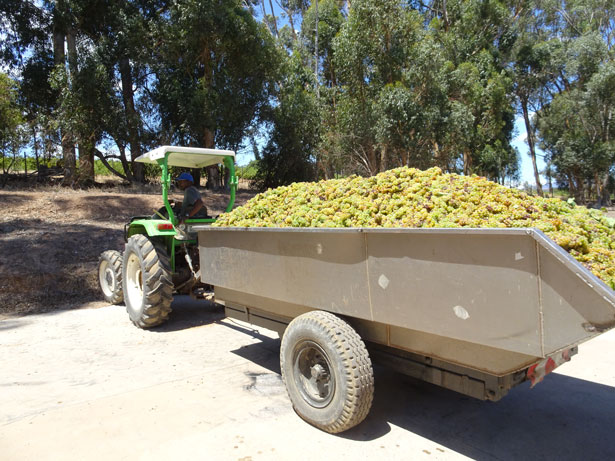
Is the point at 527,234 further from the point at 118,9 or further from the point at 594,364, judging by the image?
the point at 118,9

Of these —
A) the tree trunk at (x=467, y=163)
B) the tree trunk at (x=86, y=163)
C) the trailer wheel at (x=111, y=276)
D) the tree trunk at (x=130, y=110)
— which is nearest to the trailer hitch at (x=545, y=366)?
the trailer wheel at (x=111, y=276)

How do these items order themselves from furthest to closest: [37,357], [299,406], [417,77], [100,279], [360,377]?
1. [417,77]
2. [100,279]
3. [37,357]
4. [299,406]
5. [360,377]

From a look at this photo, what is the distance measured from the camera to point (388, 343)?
2.77 m

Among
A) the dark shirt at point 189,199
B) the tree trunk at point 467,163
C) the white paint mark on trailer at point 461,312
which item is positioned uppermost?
the tree trunk at point 467,163

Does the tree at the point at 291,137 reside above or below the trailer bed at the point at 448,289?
above

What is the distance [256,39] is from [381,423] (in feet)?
54.7

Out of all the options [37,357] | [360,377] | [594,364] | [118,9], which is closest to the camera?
[360,377]

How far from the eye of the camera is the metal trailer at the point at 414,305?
73.1 inches

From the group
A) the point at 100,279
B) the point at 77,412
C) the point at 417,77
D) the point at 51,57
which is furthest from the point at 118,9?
the point at 77,412

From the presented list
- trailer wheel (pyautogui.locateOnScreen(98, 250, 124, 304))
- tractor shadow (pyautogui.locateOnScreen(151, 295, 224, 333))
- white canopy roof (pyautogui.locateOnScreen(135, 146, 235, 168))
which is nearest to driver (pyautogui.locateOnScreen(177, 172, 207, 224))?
white canopy roof (pyautogui.locateOnScreen(135, 146, 235, 168))

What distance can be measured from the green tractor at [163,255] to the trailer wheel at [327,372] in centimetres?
255

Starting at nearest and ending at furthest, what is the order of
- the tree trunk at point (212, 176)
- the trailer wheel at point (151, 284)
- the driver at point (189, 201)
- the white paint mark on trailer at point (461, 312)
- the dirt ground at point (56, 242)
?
the white paint mark on trailer at point (461, 312), the trailer wheel at point (151, 284), the driver at point (189, 201), the dirt ground at point (56, 242), the tree trunk at point (212, 176)

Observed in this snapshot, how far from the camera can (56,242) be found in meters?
8.85

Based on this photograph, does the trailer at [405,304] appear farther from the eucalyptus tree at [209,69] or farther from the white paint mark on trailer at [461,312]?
the eucalyptus tree at [209,69]
